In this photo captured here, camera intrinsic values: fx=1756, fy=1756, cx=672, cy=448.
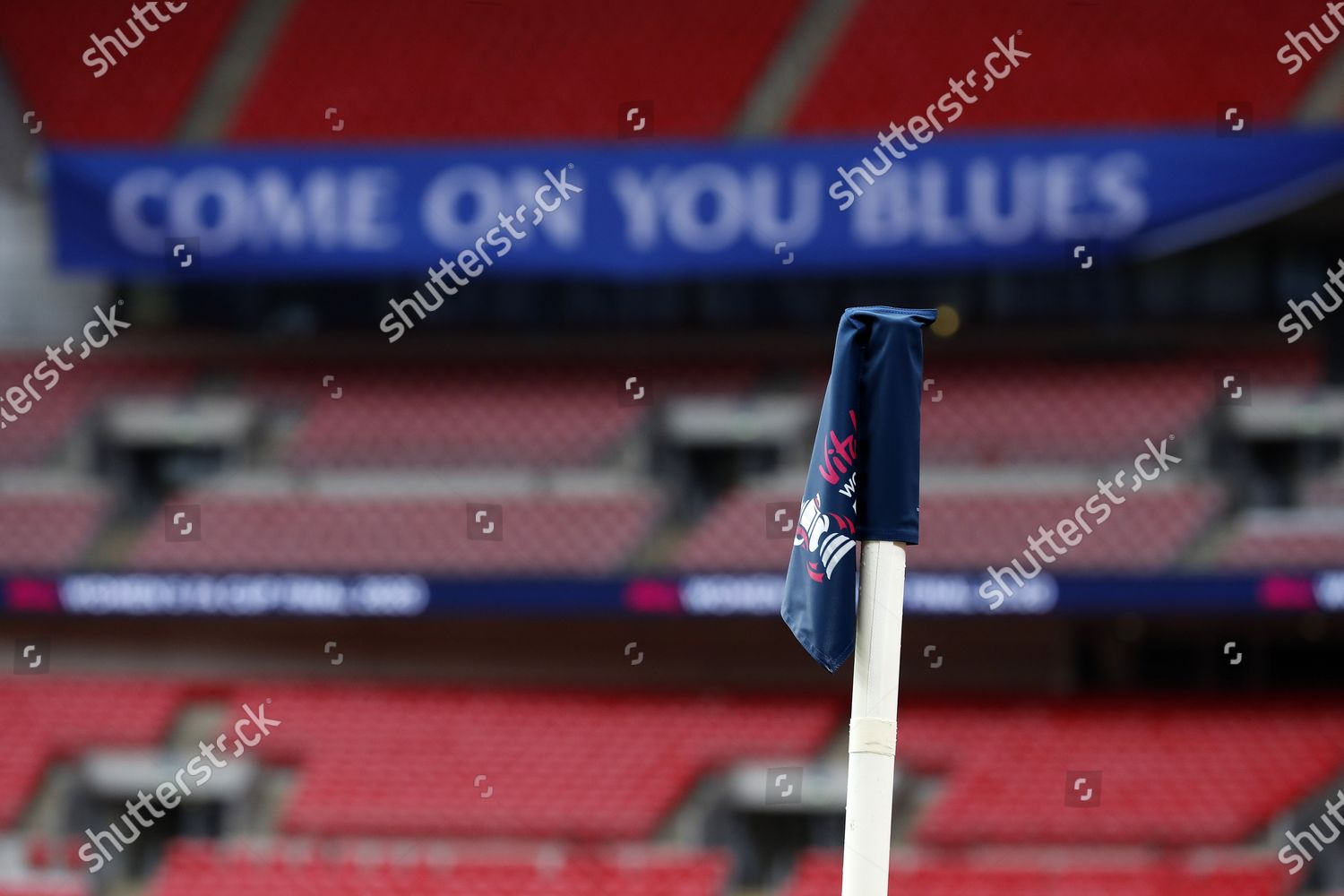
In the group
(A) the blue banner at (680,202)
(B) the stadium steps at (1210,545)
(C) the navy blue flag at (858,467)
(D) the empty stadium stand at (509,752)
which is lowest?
(C) the navy blue flag at (858,467)

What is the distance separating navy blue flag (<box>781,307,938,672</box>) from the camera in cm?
372

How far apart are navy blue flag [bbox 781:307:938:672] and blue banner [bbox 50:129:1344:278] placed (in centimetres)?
1271

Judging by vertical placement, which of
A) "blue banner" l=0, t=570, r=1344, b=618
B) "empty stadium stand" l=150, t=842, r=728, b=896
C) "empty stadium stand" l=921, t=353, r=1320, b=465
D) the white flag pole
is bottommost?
the white flag pole

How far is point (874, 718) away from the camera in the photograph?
368 centimetres

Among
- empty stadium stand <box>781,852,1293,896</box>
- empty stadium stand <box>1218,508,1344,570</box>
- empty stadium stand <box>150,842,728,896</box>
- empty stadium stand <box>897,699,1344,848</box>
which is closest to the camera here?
empty stadium stand <box>781,852,1293,896</box>

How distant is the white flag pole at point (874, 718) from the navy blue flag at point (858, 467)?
4cm

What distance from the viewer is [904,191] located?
16.3 meters

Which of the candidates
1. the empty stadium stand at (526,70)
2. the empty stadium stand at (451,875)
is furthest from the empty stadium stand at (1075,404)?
the empty stadium stand at (451,875)

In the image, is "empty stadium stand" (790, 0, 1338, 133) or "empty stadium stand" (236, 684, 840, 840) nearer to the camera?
"empty stadium stand" (236, 684, 840, 840)

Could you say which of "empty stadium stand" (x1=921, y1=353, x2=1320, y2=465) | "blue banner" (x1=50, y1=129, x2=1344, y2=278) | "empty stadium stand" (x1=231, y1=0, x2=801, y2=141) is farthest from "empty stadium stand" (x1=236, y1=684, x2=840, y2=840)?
"empty stadium stand" (x1=231, y1=0, x2=801, y2=141)

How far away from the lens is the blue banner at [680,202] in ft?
51.8

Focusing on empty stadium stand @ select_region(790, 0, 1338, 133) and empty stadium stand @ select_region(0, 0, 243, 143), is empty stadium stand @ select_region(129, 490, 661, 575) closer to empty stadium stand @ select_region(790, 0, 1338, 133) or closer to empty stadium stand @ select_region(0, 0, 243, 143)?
empty stadium stand @ select_region(0, 0, 243, 143)

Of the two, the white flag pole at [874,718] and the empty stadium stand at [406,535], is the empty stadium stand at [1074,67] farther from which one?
the white flag pole at [874,718]

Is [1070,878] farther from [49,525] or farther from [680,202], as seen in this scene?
[49,525]
